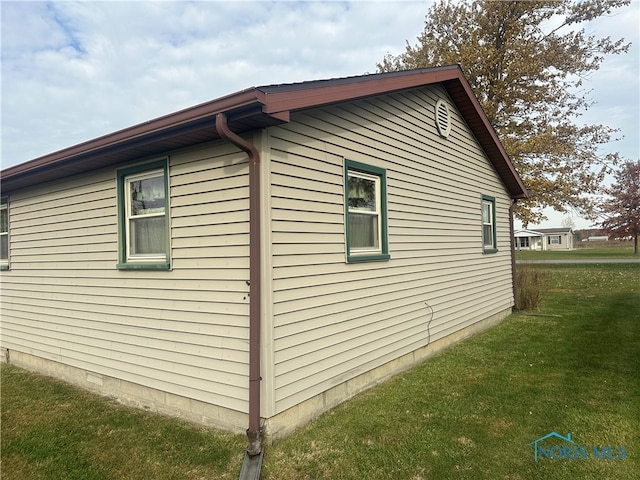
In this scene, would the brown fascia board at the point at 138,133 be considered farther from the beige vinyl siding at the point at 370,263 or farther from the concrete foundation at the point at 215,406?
the concrete foundation at the point at 215,406

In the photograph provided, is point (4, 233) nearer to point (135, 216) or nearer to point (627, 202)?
point (135, 216)

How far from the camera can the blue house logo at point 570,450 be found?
3.33 m

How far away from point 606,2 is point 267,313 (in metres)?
21.3

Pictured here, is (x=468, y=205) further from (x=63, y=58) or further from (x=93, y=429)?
(x=63, y=58)

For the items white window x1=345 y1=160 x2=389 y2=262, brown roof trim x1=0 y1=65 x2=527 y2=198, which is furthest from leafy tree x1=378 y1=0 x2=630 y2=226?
white window x1=345 y1=160 x2=389 y2=262

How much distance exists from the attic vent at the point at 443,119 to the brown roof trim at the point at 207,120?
460mm

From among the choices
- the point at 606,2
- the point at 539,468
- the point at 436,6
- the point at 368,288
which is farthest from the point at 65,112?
the point at 606,2

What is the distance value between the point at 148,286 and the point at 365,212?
2.83 m

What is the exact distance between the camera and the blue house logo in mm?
3326

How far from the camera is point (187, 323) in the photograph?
426 centimetres

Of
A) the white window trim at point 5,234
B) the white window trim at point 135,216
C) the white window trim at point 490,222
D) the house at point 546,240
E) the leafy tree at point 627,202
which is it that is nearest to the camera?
the white window trim at point 135,216

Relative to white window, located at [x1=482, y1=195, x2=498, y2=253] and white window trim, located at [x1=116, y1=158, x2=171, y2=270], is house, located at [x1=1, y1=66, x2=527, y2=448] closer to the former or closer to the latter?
white window trim, located at [x1=116, y1=158, x2=171, y2=270]

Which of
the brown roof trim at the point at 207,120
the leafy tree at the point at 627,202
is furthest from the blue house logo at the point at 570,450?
the leafy tree at the point at 627,202

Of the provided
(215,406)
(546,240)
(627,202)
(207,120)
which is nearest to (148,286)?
(215,406)
